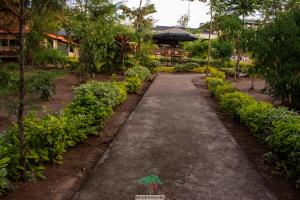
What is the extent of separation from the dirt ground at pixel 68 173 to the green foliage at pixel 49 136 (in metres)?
0.14

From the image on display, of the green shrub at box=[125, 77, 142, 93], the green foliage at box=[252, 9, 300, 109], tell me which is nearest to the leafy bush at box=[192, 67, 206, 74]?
the green shrub at box=[125, 77, 142, 93]

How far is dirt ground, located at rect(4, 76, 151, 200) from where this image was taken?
4.54 meters

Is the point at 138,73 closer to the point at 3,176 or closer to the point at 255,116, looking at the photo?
the point at 255,116

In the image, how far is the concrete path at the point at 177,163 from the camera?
15.5ft

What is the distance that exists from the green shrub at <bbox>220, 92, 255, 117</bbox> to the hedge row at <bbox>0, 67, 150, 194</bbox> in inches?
137

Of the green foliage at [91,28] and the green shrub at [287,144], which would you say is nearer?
the green shrub at [287,144]

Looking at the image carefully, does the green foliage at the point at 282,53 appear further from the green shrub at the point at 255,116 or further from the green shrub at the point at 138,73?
the green shrub at the point at 138,73

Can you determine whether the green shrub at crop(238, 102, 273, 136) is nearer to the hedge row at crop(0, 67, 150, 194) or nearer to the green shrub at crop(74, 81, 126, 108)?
the hedge row at crop(0, 67, 150, 194)

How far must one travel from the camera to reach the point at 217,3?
1634 cm

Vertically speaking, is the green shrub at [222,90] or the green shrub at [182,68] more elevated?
the green shrub at [182,68]

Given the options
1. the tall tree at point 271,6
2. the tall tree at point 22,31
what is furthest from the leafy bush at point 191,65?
the tall tree at point 22,31

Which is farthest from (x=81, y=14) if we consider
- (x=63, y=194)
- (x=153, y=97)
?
(x=63, y=194)

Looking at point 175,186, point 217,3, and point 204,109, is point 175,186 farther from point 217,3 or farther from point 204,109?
point 217,3

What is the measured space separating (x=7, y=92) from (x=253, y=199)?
3.69m
